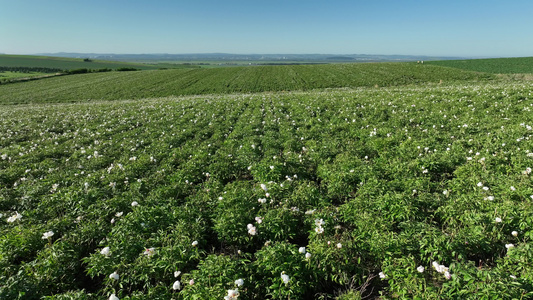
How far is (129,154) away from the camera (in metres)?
10.1

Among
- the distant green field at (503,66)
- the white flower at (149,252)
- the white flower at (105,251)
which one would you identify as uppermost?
the distant green field at (503,66)

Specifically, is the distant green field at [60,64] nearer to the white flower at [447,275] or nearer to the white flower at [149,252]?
the white flower at [149,252]

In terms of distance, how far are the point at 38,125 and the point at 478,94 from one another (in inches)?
1069

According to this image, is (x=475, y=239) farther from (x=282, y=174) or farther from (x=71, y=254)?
(x=71, y=254)

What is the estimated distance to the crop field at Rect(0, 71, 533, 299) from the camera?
→ 3783mm

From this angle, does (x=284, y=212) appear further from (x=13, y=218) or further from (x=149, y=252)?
(x=13, y=218)

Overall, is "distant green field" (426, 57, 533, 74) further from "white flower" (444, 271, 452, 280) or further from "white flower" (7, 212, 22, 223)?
"white flower" (7, 212, 22, 223)

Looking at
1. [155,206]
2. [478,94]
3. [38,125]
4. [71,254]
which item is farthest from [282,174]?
[38,125]

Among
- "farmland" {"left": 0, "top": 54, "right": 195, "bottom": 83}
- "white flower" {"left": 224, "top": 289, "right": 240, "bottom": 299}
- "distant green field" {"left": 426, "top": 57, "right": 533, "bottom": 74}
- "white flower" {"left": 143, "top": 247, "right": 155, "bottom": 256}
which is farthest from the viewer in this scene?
"farmland" {"left": 0, "top": 54, "right": 195, "bottom": 83}

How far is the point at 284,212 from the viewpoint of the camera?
5277mm

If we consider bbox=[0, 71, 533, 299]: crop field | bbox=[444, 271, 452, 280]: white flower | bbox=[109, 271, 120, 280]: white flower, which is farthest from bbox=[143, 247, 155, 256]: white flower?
bbox=[444, 271, 452, 280]: white flower

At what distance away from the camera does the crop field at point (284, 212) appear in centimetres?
378

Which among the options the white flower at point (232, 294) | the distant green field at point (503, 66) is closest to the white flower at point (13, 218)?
the white flower at point (232, 294)

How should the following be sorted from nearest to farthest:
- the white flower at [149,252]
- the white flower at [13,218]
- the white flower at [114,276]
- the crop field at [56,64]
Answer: the white flower at [114,276] → the white flower at [149,252] → the white flower at [13,218] → the crop field at [56,64]
